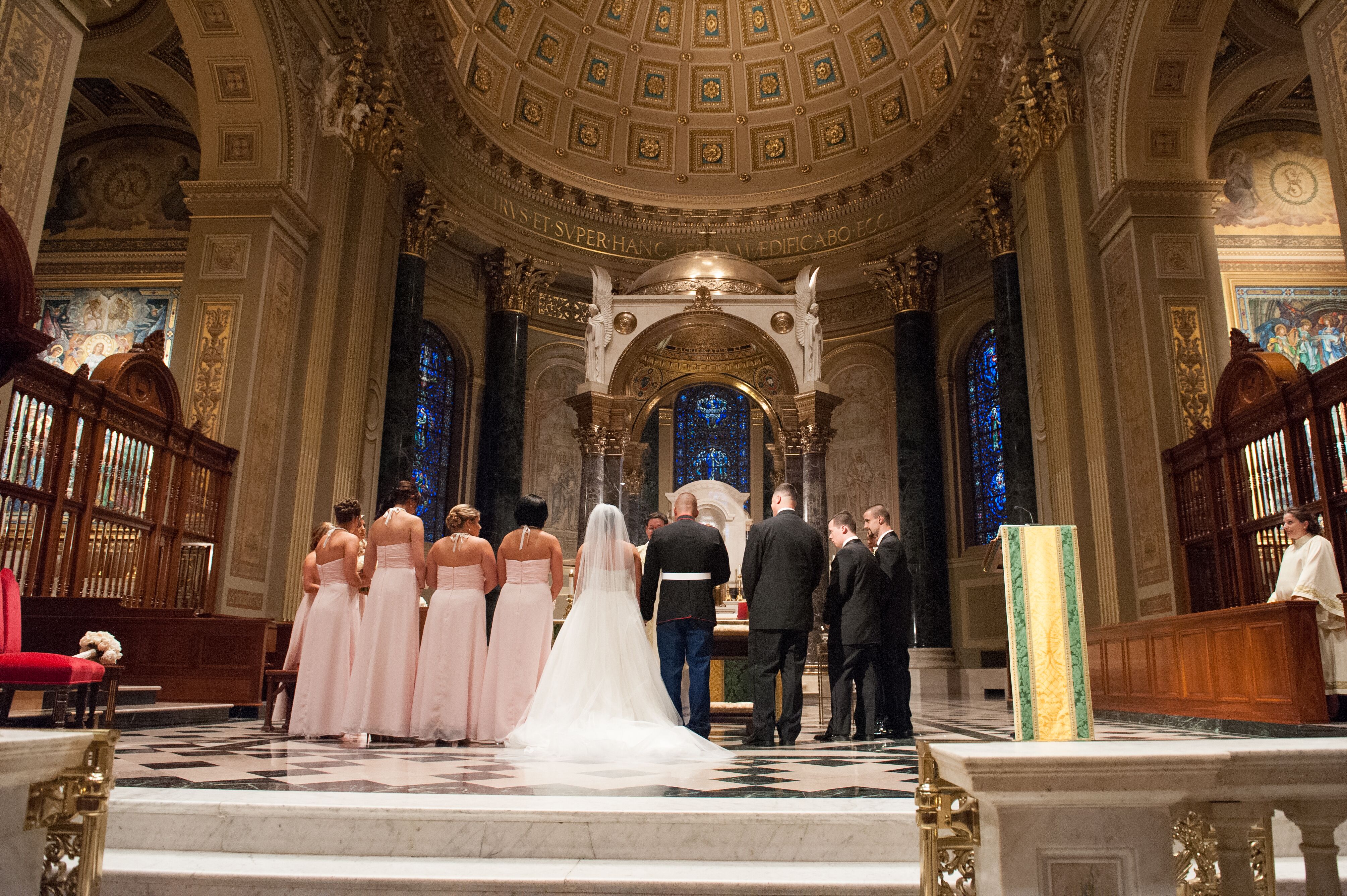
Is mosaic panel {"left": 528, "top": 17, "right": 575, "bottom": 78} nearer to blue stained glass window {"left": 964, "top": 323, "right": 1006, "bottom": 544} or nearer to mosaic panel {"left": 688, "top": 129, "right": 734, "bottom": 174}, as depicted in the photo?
mosaic panel {"left": 688, "top": 129, "right": 734, "bottom": 174}

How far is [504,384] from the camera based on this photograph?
16.7m

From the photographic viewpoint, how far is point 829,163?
19.0 metres

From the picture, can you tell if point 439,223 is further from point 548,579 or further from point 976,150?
point 548,579

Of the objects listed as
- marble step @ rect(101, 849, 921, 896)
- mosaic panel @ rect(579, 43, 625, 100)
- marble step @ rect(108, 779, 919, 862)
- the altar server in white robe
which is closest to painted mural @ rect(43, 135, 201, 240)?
mosaic panel @ rect(579, 43, 625, 100)

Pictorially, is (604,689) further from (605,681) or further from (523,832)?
(523,832)

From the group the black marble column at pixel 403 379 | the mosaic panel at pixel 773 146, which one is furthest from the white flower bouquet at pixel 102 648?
the mosaic panel at pixel 773 146

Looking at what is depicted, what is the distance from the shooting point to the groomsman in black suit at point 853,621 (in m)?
6.62

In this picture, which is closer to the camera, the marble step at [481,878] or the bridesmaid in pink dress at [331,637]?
the marble step at [481,878]

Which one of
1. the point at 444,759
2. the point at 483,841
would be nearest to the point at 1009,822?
the point at 483,841

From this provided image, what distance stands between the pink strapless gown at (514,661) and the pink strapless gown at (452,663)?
86 millimetres

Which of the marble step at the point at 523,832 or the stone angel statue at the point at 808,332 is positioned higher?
the stone angel statue at the point at 808,332

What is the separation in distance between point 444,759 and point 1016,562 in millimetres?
3150

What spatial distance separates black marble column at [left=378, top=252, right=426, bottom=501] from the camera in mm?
13273

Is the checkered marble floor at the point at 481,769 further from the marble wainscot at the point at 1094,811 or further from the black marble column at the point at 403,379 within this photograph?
the black marble column at the point at 403,379
